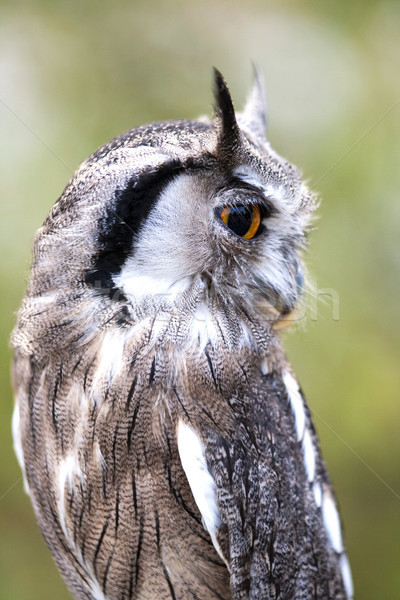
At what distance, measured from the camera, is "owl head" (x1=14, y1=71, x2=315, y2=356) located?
1.00 metres

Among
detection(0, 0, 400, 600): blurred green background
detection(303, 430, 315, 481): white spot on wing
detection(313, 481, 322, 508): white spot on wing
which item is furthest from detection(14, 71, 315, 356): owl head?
detection(0, 0, 400, 600): blurred green background

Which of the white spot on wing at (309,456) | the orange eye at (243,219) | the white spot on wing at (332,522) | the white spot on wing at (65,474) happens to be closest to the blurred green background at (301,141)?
the white spot on wing at (332,522)

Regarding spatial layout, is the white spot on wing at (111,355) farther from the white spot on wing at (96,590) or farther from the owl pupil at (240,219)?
the white spot on wing at (96,590)

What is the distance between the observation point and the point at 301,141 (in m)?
2.36

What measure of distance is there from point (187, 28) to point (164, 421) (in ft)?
6.59

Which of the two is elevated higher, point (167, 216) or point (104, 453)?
point (167, 216)

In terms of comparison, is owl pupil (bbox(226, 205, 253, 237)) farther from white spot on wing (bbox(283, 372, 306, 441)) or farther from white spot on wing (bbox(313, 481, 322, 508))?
white spot on wing (bbox(313, 481, 322, 508))

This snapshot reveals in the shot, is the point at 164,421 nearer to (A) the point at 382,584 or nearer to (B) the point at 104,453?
(B) the point at 104,453

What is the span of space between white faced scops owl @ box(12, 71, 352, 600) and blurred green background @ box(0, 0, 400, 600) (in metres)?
1.01

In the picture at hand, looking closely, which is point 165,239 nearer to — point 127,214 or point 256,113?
point 127,214

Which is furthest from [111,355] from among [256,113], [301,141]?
[301,141]

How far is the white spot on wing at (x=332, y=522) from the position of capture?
4.64 feet

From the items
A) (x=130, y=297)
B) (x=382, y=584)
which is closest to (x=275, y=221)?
(x=130, y=297)

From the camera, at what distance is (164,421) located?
3.52 feet
